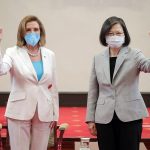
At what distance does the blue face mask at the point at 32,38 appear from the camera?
8.22 feet

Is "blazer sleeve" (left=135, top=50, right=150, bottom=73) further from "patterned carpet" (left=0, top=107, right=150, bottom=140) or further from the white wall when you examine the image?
the white wall

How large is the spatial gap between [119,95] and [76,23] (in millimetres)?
4169

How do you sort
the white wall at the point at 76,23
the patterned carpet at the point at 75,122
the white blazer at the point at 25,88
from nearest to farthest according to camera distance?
the white blazer at the point at 25,88 → the patterned carpet at the point at 75,122 → the white wall at the point at 76,23

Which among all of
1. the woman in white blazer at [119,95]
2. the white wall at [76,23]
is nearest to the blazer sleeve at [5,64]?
the woman in white blazer at [119,95]

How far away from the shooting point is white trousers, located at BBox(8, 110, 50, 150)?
2506 millimetres

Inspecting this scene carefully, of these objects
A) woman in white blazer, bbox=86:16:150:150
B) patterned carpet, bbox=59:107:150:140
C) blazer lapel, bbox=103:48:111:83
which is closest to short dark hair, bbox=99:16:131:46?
woman in white blazer, bbox=86:16:150:150

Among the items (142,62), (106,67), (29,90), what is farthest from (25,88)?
(142,62)

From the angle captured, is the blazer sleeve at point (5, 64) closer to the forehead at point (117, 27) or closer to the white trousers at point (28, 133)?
the white trousers at point (28, 133)

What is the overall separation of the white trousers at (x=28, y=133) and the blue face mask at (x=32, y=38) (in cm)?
50

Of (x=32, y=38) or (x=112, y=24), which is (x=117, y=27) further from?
(x=32, y=38)

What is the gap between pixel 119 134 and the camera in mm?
2248

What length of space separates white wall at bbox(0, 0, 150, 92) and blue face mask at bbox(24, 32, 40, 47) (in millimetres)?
3783

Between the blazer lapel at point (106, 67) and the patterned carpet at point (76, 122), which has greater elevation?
the blazer lapel at point (106, 67)

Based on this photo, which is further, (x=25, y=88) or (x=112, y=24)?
(x=25, y=88)
